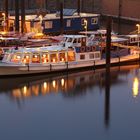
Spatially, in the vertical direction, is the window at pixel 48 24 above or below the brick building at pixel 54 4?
below

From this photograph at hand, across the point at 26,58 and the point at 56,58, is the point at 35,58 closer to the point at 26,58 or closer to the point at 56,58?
the point at 26,58

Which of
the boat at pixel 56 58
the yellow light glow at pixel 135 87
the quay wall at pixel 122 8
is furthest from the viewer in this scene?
the quay wall at pixel 122 8

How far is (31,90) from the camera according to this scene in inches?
890

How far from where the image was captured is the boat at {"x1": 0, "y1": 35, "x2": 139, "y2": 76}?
2419 cm

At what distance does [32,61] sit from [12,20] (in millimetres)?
11966

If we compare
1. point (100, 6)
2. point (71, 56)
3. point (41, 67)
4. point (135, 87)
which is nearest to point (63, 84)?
point (41, 67)

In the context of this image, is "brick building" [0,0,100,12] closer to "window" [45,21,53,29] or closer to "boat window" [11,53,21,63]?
"window" [45,21,53,29]

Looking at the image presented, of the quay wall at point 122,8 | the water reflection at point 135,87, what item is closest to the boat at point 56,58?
the water reflection at point 135,87

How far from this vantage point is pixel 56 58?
82.3 ft

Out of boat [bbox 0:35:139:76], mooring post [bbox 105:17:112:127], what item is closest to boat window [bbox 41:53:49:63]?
boat [bbox 0:35:139:76]

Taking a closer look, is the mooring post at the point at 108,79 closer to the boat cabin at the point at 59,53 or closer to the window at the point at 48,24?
the boat cabin at the point at 59,53

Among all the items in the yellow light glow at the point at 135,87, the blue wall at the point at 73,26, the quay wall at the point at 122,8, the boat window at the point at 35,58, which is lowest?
the yellow light glow at the point at 135,87

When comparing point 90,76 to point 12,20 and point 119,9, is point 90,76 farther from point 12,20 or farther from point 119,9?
point 119,9

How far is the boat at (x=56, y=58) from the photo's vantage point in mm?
24188
